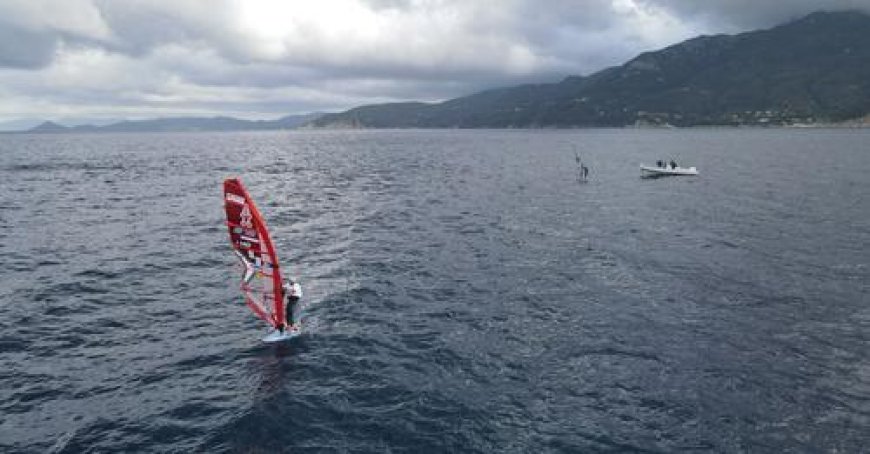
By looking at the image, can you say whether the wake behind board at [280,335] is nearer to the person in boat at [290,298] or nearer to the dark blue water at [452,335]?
the person in boat at [290,298]

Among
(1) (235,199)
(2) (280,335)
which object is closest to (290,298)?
(2) (280,335)

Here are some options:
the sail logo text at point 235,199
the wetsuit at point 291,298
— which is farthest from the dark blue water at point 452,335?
the sail logo text at point 235,199

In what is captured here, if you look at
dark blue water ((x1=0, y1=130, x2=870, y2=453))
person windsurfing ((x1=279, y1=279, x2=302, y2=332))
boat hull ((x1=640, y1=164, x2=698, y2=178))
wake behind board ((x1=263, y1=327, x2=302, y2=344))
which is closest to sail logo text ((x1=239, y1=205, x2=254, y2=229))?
person windsurfing ((x1=279, y1=279, x2=302, y2=332))

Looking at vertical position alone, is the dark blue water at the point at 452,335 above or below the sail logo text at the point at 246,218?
below

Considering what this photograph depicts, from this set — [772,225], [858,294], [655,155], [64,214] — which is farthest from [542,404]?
[655,155]

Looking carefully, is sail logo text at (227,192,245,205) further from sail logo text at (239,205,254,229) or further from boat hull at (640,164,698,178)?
boat hull at (640,164,698,178)

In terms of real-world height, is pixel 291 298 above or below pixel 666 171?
below

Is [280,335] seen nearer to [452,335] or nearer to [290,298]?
[290,298]
